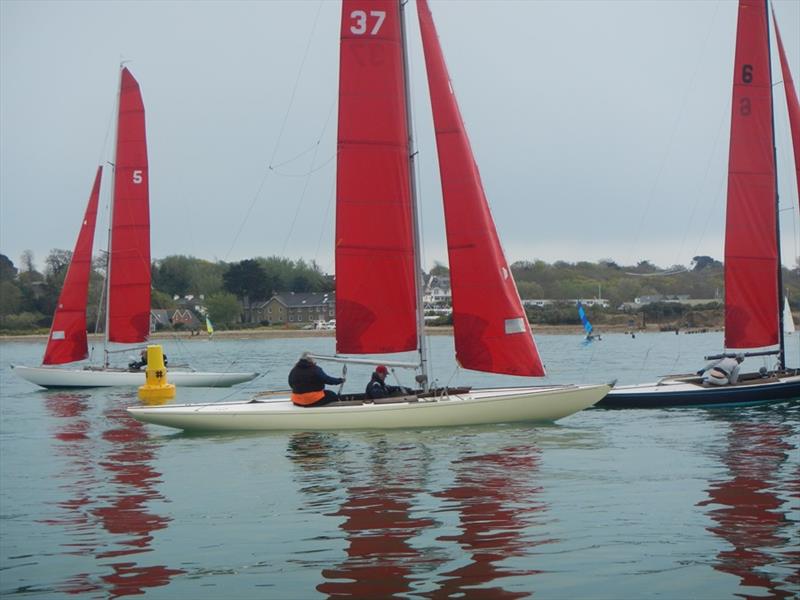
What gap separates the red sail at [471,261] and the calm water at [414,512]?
128 cm

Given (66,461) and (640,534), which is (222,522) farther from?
(66,461)

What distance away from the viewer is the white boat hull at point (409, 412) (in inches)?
690

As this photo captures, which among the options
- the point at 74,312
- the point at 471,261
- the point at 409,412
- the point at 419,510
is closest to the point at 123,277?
the point at 74,312

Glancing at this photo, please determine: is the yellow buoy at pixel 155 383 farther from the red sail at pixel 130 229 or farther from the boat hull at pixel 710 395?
the red sail at pixel 130 229

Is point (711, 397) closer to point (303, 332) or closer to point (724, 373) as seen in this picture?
point (724, 373)

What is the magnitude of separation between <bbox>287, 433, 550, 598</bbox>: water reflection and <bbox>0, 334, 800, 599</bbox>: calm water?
33 mm

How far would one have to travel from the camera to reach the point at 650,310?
110250 millimetres

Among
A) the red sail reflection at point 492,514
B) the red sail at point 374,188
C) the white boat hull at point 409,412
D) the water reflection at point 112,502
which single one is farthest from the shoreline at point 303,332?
the red sail reflection at point 492,514

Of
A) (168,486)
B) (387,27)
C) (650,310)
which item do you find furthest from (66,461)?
(650,310)

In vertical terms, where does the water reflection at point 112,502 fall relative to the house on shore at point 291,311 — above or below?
below

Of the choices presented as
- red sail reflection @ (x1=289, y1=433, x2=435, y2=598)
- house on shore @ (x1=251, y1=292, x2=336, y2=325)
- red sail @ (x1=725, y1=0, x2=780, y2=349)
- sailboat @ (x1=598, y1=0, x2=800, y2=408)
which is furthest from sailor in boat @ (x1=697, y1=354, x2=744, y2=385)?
house on shore @ (x1=251, y1=292, x2=336, y2=325)

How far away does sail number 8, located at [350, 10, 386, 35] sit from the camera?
1867 centimetres

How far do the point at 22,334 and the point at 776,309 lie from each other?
9052 centimetres

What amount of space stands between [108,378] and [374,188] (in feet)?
54.0
